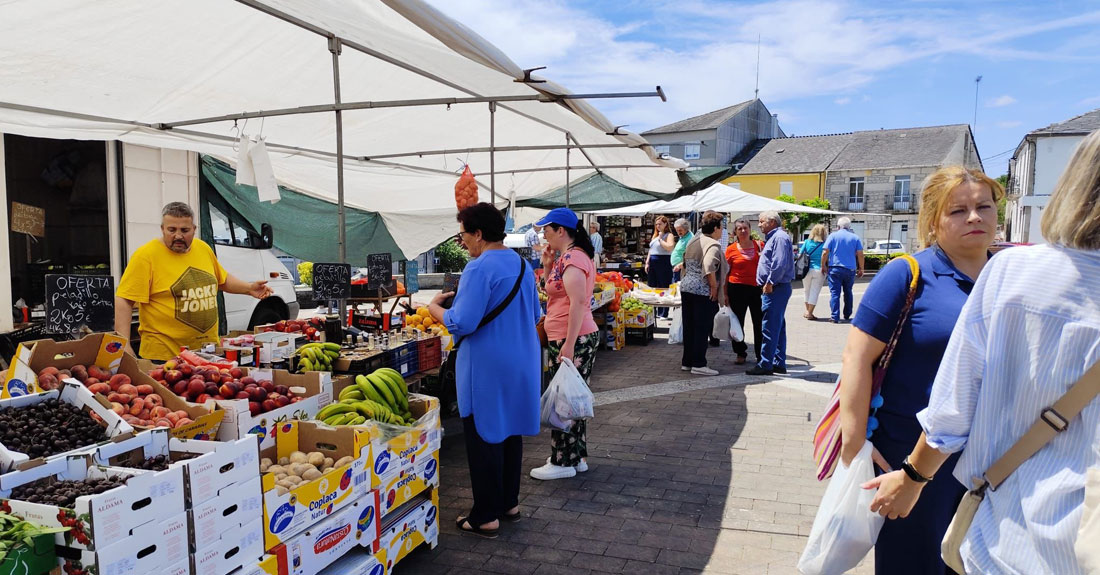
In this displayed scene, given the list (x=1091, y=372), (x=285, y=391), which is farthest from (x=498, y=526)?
(x=1091, y=372)

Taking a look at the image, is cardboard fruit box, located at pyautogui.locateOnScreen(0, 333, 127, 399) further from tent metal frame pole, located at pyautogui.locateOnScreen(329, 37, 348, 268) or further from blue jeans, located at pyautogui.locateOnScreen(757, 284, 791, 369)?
blue jeans, located at pyautogui.locateOnScreen(757, 284, 791, 369)

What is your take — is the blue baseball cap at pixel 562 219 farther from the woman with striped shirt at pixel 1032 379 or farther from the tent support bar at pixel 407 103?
the woman with striped shirt at pixel 1032 379

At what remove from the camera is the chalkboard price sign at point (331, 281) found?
498cm

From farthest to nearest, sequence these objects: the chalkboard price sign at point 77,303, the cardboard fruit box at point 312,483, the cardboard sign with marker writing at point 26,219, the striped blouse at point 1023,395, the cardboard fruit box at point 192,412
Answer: the cardboard sign with marker writing at point 26,219 < the chalkboard price sign at point 77,303 < the cardboard fruit box at point 192,412 < the cardboard fruit box at point 312,483 < the striped blouse at point 1023,395

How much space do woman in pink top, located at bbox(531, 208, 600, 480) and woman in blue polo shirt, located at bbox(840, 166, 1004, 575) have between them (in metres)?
2.42

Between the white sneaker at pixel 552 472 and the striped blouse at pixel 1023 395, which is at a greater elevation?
the striped blouse at pixel 1023 395

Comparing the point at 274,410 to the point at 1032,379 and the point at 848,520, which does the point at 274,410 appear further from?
the point at 1032,379

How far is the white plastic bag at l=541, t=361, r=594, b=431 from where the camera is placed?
4516 millimetres

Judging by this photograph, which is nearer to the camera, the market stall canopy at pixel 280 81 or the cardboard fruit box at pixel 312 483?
the cardboard fruit box at pixel 312 483

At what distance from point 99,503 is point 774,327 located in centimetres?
706

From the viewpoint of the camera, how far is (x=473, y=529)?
3.87m

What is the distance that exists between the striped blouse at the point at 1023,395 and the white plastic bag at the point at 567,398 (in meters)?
2.97

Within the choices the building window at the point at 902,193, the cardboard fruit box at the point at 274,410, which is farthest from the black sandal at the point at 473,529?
the building window at the point at 902,193

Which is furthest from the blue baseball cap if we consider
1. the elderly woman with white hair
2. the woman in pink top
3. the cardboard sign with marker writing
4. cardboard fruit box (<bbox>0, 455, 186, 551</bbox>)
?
the cardboard sign with marker writing
